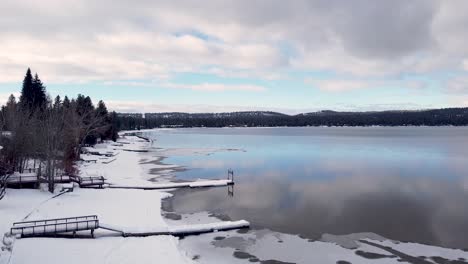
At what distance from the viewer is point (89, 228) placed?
73.5ft

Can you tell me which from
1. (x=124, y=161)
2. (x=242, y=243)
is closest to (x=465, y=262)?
(x=242, y=243)

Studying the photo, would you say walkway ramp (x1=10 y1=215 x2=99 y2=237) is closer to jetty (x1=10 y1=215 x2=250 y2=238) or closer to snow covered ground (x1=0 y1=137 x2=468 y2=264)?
jetty (x1=10 y1=215 x2=250 y2=238)

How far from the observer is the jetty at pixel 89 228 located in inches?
847

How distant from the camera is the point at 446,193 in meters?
34.3

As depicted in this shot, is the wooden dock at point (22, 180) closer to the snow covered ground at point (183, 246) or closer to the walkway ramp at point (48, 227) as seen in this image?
the snow covered ground at point (183, 246)

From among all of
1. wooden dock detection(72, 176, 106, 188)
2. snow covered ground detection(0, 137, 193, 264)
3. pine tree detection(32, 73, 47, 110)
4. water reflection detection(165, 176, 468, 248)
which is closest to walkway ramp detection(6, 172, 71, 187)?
snow covered ground detection(0, 137, 193, 264)

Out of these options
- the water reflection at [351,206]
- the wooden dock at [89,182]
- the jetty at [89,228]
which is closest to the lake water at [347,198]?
the water reflection at [351,206]

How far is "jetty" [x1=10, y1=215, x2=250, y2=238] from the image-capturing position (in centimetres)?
2152

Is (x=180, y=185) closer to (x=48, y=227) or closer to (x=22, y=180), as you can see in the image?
(x=22, y=180)

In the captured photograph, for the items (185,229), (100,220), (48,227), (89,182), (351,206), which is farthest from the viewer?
(89,182)

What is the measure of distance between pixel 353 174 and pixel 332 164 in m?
9.57

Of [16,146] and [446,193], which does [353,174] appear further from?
[16,146]

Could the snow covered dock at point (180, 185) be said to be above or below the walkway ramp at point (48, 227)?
below

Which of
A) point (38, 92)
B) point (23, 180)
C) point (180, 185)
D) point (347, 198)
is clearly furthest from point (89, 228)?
point (38, 92)
